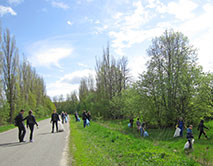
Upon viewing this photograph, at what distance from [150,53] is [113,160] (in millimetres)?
18244

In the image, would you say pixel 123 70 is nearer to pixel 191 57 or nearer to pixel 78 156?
pixel 191 57

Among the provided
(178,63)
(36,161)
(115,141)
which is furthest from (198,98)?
(36,161)

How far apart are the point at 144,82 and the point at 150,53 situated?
4108 millimetres

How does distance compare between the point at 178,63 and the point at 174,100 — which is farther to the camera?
the point at 178,63

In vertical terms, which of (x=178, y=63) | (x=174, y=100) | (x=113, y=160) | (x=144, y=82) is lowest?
(x=113, y=160)

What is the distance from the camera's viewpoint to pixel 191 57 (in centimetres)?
2119

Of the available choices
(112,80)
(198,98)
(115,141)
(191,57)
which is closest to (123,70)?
(112,80)

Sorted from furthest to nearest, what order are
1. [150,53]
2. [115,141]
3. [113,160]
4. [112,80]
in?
[112,80] < [150,53] < [115,141] < [113,160]

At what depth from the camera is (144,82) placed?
71.1 feet

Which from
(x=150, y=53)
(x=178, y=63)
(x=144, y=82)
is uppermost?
(x=150, y=53)

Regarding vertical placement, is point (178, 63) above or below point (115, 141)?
above

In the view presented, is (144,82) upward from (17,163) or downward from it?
upward

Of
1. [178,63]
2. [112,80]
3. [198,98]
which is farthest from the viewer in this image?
[112,80]

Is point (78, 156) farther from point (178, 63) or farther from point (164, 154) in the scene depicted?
point (178, 63)
